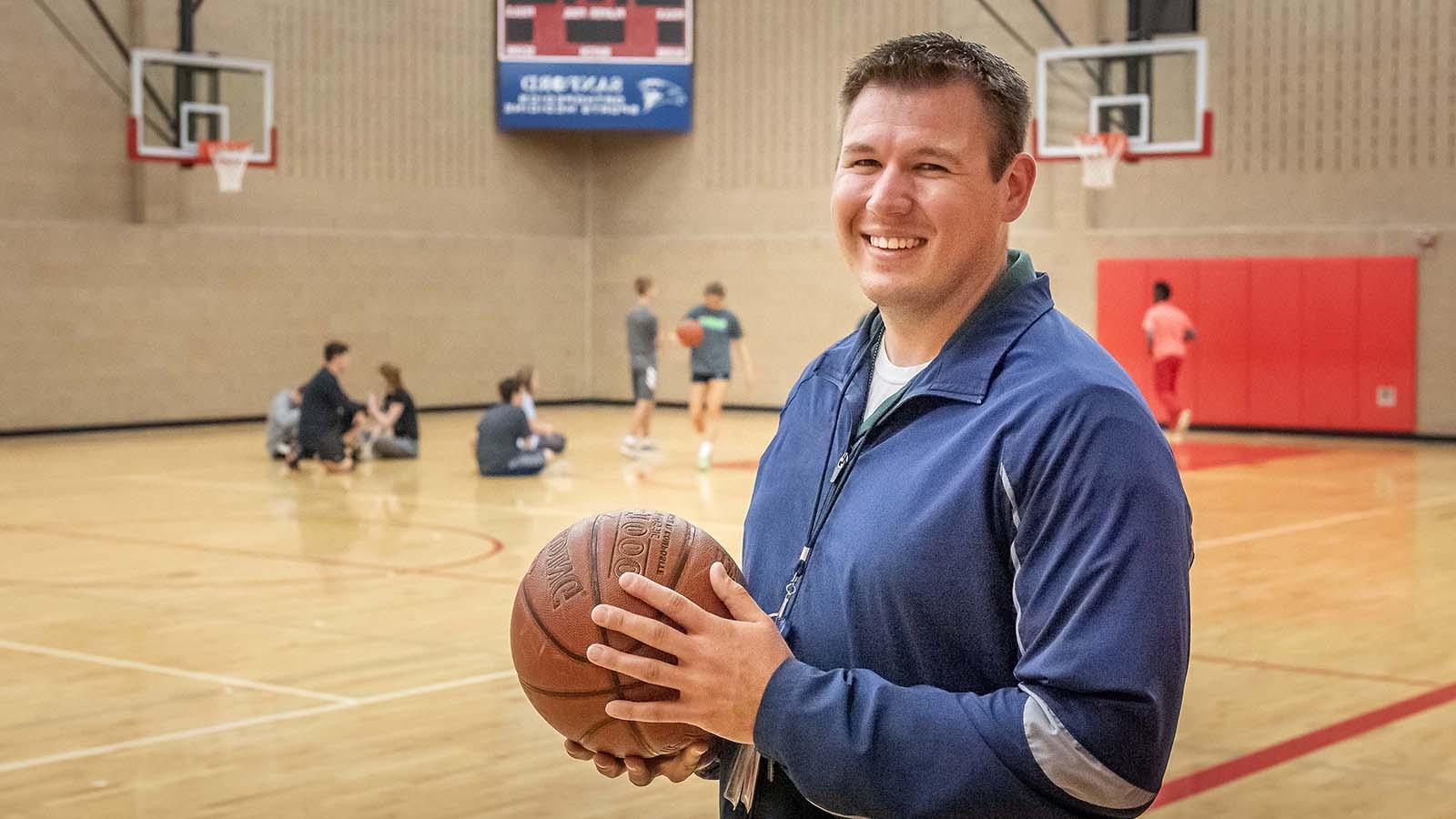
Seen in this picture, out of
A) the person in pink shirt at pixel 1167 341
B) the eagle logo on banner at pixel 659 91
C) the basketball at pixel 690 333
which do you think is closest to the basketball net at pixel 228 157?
the basketball at pixel 690 333

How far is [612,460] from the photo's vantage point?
54.8 feet

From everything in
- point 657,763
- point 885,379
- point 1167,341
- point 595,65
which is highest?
point 595,65

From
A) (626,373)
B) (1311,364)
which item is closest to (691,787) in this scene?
(1311,364)

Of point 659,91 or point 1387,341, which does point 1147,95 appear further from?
point 659,91

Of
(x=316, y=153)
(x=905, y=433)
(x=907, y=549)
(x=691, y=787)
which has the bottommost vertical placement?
(x=691, y=787)

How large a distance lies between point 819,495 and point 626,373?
22851 millimetres

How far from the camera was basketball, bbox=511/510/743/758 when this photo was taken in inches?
79.7

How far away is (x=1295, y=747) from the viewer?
19.5 feet

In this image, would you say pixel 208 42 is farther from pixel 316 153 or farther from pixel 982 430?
pixel 982 430

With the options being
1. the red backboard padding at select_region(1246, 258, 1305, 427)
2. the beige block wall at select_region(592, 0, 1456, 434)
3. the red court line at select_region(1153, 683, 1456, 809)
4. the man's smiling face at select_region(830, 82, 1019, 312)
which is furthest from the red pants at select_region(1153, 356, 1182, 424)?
the man's smiling face at select_region(830, 82, 1019, 312)

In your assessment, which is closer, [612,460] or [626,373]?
[612,460]

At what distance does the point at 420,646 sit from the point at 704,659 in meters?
6.04

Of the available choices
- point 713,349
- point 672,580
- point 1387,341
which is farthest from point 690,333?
point 672,580

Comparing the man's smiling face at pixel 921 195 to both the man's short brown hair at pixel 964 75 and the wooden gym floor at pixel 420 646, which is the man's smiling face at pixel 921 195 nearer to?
the man's short brown hair at pixel 964 75
